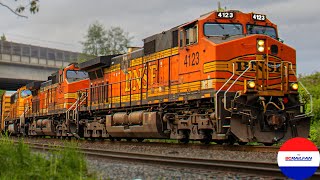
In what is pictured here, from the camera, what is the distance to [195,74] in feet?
39.3

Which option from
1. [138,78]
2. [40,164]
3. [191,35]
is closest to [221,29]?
[191,35]

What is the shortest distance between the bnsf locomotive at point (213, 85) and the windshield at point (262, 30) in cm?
2

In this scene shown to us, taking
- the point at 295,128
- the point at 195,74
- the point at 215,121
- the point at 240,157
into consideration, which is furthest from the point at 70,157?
the point at 295,128

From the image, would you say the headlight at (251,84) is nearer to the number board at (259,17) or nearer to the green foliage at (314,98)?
the number board at (259,17)

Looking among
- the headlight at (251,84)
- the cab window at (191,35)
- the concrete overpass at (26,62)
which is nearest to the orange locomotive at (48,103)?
the cab window at (191,35)

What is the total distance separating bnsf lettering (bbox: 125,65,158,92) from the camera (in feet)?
47.2

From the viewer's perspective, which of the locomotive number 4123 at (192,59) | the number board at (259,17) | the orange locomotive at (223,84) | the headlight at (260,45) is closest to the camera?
the orange locomotive at (223,84)

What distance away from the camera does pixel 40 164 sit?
7043mm

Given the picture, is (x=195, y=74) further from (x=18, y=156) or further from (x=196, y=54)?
(x=18, y=156)

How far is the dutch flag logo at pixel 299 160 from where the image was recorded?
3.65 meters

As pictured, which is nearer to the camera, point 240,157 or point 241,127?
point 240,157

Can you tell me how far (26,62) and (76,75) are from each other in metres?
25.6

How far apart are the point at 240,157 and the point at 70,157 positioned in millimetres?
3854

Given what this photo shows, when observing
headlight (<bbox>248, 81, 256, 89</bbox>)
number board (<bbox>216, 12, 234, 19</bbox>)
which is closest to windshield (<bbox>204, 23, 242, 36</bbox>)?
number board (<bbox>216, 12, 234, 19</bbox>)
